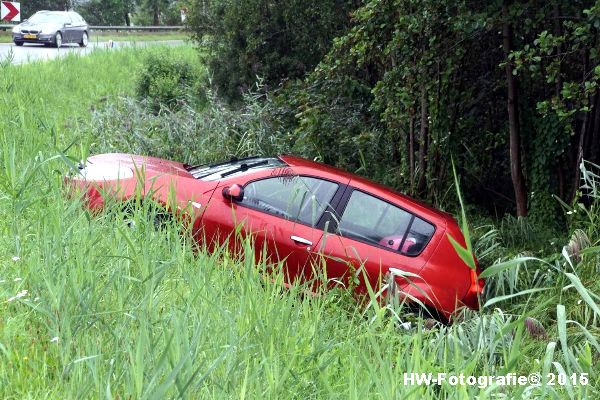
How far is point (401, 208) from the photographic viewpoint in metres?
7.66

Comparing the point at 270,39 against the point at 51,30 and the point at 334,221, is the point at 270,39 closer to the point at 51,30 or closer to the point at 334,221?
the point at 334,221

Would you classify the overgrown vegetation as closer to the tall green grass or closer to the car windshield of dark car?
the car windshield of dark car

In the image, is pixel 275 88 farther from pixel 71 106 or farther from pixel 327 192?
pixel 327 192

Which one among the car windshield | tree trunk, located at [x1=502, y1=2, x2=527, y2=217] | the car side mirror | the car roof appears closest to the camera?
the car side mirror

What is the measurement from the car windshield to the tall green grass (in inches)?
1078

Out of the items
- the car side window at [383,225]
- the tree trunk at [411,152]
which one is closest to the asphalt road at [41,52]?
the tree trunk at [411,152]

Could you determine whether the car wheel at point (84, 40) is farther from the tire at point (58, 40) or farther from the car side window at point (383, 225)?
the car side window at point (383, 225)

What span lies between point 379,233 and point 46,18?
27.5 m

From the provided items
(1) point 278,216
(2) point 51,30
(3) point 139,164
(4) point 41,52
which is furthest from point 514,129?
(2) point 51,30

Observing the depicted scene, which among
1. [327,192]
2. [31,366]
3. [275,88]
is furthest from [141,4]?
[31,366]

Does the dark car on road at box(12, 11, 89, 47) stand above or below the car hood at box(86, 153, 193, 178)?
below

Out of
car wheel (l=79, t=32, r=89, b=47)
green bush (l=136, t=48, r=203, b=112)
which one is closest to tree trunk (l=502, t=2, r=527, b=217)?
green bush (l=136, t=48, r=203, b=112)

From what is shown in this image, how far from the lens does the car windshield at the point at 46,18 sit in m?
31.4

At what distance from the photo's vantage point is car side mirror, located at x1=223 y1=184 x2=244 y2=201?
293 inches
